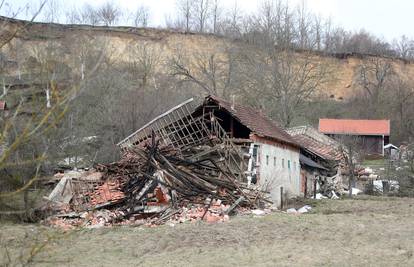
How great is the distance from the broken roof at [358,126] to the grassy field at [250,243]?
138ft

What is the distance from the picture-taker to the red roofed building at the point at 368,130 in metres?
62.7

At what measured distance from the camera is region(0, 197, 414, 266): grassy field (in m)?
14.0

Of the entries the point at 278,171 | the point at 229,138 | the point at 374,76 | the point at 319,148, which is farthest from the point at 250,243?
the point at 374,76

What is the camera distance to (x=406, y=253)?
47.4 feet

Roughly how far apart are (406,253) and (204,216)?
7450 millimetres

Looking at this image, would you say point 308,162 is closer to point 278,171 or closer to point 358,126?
point 278,171

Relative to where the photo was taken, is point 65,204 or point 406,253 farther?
point 65,204

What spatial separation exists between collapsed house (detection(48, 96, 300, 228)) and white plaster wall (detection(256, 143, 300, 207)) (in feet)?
0.15

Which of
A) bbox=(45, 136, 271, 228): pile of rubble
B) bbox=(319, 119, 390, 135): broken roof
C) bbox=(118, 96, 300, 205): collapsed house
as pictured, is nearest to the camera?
bbox=(45, 136, 271, 228): pile of rubble

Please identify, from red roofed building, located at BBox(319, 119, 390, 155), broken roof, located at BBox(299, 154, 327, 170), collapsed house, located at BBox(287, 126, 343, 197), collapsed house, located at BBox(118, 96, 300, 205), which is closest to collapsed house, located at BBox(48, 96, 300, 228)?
collapsed house, located at BBox(118, 96, 300, 205)

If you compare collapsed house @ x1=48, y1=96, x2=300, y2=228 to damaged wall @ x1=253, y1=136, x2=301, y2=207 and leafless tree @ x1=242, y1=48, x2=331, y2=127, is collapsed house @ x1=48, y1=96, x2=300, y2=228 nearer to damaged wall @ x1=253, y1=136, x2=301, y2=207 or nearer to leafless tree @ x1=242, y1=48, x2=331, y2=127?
damaged wall @ x1=253, y1=136, x2=301, y2=207

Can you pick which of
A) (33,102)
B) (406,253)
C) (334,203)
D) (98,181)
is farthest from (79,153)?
(33,102)

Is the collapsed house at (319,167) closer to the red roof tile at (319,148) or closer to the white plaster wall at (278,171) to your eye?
the red roof tile at (319,148)

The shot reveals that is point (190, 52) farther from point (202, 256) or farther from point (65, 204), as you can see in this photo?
point (202, 256)
